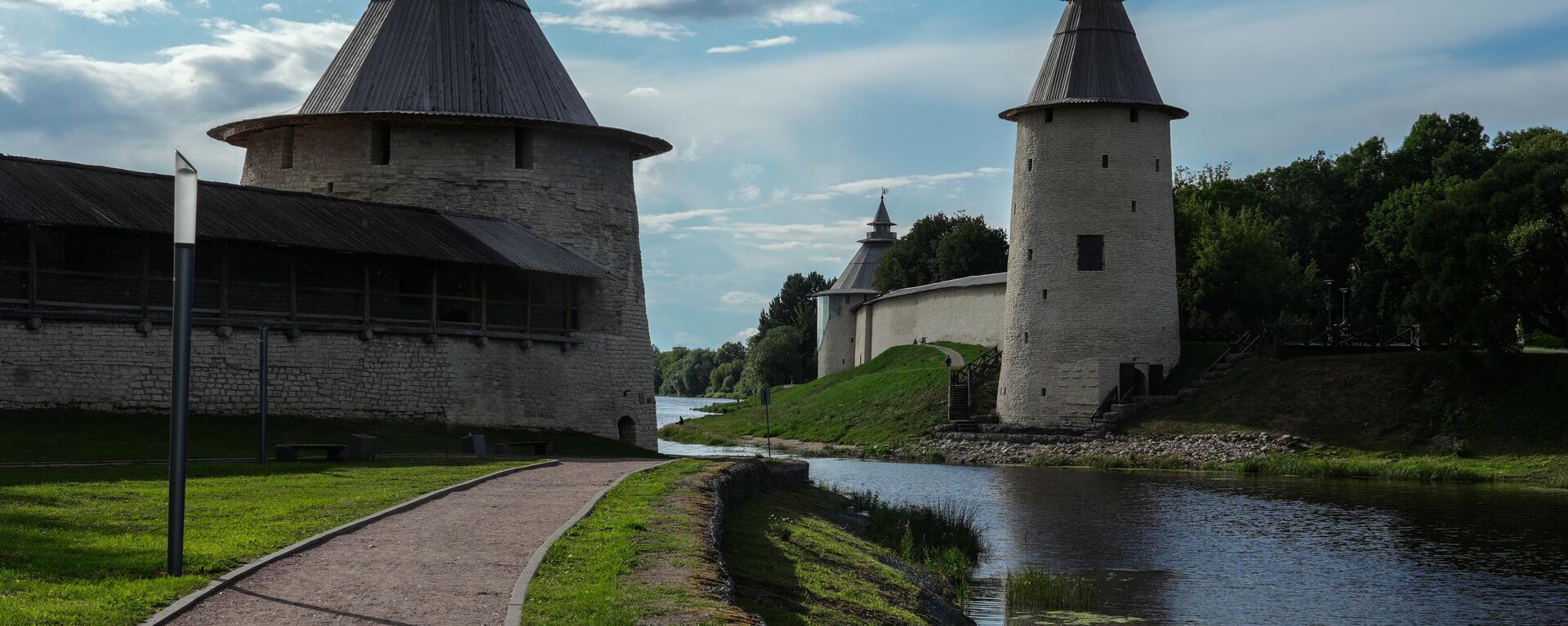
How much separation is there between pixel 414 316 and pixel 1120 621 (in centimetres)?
2032

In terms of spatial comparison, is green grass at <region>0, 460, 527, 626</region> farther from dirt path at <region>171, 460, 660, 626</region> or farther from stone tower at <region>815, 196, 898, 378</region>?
stone tower at <region>815, 196, 898, 378</region>

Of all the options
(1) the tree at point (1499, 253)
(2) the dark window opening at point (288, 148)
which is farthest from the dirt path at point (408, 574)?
(1) the tree at point (1499, 253)

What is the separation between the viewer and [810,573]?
14.4 m

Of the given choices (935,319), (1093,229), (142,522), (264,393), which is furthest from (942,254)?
(142,522)

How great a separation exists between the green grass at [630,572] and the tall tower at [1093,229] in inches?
1191

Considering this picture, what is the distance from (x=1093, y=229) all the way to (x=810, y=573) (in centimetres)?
3219

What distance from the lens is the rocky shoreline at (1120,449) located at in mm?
38656

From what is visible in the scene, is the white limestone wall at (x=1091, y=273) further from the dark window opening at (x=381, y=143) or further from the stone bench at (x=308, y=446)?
the stone bench at (x=308, y=446)

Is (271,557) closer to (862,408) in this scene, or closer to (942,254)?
(862,408)

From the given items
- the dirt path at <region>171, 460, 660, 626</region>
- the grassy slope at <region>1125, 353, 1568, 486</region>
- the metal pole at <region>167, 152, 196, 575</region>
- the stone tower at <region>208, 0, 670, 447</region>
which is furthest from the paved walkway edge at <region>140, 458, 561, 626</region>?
the grassy slope at <region>1125, 353, 1568, 486</region>

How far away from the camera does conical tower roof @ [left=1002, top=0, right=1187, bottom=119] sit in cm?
4481

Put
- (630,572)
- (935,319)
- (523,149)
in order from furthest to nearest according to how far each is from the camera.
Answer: (935,319) < (523,149) < (630,572)

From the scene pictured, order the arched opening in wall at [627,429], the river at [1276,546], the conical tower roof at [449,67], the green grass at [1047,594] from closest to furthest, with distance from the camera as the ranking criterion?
1. the green grass at [1047,594]
2. the river at [1276,546]
3. the conical tower roof at [449,67]
4. the arched opening in wall at [627,429]

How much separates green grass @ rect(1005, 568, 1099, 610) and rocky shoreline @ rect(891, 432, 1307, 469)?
73.0ft
